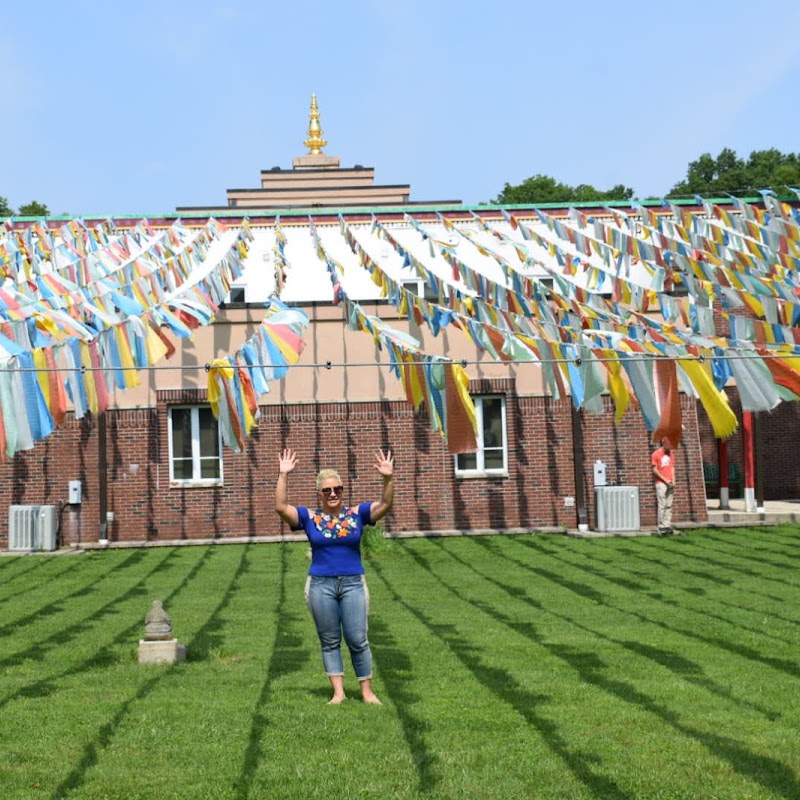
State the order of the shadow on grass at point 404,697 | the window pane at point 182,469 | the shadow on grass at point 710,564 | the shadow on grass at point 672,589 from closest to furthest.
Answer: the shadow on grass at point 404,697 < the shadow on grass at point 672,589 < the shadow on grass at point 710,564 < the window pane at point 182,469

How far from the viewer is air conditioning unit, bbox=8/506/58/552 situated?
2439cm

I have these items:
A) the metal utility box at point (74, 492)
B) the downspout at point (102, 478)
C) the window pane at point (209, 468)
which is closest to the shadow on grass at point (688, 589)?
the window pane at point (209, 468)

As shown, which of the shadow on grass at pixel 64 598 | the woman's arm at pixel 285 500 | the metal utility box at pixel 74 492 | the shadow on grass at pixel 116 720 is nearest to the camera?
the shadow on grass at pixel 116 720

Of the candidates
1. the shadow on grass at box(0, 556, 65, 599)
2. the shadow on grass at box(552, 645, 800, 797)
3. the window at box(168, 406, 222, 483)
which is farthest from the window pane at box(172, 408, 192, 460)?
the shadow on grass at box(552, 645, 800, 797)

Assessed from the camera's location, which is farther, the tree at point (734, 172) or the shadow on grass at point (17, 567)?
the tree at point (734, 172)

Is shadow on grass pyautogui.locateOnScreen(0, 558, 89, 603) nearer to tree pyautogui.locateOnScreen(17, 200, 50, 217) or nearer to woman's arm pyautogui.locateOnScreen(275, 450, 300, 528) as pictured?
woman's arm pyautogui.locateOnScreen(275, 450, 300, 528)

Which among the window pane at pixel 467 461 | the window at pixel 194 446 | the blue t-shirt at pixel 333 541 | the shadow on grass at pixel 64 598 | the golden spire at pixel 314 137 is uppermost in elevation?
the golden spire at pixel 314 137

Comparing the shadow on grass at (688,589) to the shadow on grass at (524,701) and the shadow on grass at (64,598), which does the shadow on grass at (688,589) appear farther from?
the shadow on grass at (64,598)

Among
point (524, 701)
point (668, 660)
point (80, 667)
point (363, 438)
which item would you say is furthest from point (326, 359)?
point (524, 701)

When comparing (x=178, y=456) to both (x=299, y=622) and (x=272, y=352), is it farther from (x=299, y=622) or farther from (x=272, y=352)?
(x=299, y=622)

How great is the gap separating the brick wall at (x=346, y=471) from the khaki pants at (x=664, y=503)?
1.82 metres

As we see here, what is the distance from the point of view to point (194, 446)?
1013 inches

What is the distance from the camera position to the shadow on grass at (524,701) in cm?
709

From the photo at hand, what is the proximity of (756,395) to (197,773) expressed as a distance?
741cm
